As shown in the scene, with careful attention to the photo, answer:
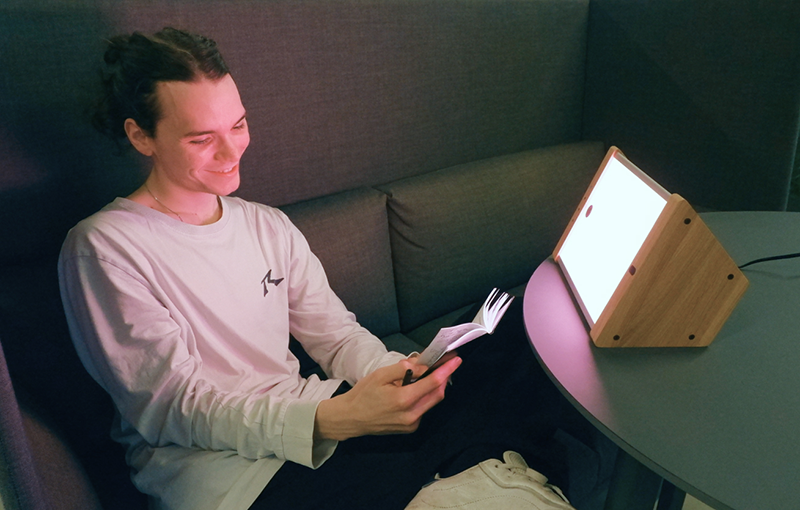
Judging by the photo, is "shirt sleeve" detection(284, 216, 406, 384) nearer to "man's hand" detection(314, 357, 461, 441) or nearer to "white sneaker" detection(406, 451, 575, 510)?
"man's hand" detection(314, 357, 461, 441)

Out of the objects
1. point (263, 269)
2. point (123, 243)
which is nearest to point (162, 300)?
point (123, 243)

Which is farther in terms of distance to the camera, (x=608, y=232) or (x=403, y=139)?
(x=403, y=139)

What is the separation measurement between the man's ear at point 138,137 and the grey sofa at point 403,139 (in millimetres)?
177

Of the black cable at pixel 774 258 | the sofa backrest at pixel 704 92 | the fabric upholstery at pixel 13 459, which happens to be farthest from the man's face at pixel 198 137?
the sofa backrest at pixel 704 92

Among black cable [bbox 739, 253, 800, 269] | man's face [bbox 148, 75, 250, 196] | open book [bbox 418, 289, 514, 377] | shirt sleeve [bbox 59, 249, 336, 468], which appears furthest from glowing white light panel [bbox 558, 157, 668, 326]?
man's face [bbox 148, 75, 250, 196]

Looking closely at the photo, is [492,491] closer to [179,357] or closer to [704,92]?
[179,357]

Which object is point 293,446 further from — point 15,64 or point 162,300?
point 15,64

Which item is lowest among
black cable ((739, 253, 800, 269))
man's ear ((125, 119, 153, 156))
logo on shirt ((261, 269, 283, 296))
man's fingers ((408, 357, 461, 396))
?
man's fingers ((408, 357, 461, 396))

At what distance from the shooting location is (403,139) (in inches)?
66.7

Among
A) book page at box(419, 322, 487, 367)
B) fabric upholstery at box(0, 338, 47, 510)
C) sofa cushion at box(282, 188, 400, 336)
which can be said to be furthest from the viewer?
sofa cushion at box(282, 188, 400, 336)

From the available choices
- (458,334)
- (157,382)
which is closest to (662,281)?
(458,334)

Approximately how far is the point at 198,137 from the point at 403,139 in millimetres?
819

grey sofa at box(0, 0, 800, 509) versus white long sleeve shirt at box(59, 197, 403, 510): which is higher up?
grey sofa at box(0, 0, 800, 509)

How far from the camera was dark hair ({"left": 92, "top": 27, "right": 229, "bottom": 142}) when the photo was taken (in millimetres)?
938
